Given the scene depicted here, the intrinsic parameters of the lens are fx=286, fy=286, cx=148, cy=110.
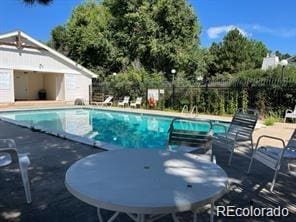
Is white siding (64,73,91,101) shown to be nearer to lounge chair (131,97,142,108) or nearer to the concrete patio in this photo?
lounge chair (131,97,142,108)

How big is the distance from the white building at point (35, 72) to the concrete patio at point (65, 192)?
1407 cm

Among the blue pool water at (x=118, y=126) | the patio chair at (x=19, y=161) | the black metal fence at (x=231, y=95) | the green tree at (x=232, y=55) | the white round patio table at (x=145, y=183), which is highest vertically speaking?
the green tree at (x=232, y=55)

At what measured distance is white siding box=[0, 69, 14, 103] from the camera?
Result: 1738 centimetres

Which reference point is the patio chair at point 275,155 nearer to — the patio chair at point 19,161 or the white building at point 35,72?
the patio chair at point 19,161

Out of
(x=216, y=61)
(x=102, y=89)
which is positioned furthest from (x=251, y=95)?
(x=216, y=61)

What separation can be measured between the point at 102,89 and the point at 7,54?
6.61m

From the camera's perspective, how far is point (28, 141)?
21.4 ft

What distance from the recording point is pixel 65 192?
3.49 m

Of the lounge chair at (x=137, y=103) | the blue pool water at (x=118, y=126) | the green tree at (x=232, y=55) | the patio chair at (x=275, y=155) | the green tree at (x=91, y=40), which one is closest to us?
the patio chair at (x=275, y=155)

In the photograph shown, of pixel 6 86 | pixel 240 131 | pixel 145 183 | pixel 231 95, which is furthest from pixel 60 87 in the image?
pixel 145 183

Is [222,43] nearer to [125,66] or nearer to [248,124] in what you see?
[125,66]

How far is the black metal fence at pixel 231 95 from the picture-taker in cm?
1209

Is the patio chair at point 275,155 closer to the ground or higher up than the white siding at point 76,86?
closer to the ground

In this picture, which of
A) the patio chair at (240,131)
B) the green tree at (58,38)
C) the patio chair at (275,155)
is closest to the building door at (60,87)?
the green tree at (58,38)
